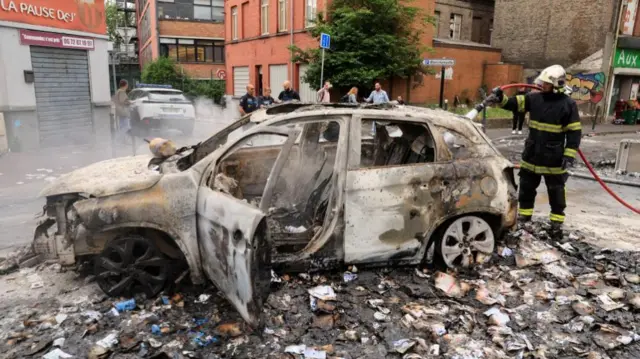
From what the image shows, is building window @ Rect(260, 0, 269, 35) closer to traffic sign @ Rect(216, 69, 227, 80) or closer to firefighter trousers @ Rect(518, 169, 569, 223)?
traffic sign @ Rect(216, 69, 227, 80)

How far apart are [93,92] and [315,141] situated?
11620 millimetres

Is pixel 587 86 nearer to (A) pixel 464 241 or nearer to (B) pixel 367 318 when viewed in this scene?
(A) pixel 464 241

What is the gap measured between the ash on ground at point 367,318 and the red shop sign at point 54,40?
978cm

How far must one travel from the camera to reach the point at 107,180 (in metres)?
3.96

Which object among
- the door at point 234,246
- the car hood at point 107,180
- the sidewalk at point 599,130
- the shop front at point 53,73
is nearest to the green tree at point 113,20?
the shop front at point 53,73

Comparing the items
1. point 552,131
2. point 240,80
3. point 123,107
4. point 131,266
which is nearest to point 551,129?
point 552,131

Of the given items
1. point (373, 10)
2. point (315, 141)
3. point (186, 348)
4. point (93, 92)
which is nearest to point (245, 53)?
point (373, 10)

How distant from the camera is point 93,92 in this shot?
14148mm

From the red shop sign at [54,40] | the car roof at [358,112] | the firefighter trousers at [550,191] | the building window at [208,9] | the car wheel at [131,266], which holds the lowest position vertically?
the car wheel at [131,266]

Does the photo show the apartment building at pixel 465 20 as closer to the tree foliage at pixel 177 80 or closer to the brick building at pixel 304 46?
the brick building at pixel 304 46

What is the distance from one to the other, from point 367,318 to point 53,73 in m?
12.6

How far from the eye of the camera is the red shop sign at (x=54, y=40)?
1189cm

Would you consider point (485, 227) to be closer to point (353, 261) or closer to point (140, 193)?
point (353, 261)

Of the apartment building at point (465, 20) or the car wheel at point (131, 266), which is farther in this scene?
the apartment building at point (465, 20)
